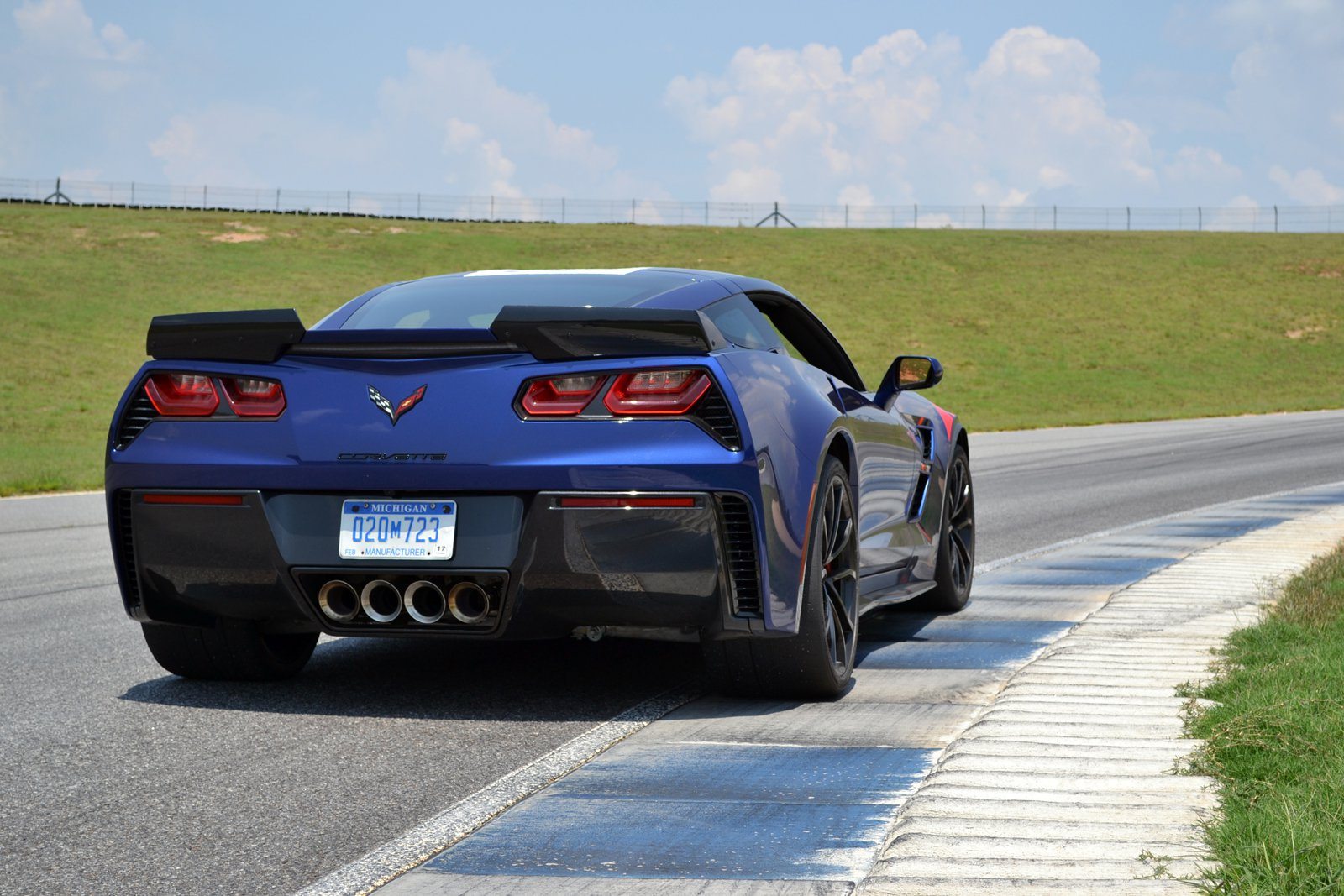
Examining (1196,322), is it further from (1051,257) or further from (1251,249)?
(1251,249)

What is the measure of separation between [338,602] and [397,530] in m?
0.34

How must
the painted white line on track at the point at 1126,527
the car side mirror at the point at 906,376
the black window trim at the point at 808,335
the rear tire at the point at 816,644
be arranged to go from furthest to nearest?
the painted white line on track at the point at 1126,527 < the car side mirror at the point at 906,376 < the black window trim at the point at 808,335 < the rear tire at the point at 816,644

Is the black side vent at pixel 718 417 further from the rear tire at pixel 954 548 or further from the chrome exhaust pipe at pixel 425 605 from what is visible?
the rear tire at pixel 954 548

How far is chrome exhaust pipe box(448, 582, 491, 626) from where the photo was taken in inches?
187

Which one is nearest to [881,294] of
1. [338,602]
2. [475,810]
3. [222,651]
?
[222,651]

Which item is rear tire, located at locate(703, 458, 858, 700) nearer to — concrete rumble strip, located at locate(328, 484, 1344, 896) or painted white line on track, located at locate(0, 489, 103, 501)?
concrete rumble strip, located at locate(328, 484, 1344, 896)

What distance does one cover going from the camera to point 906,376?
21.9 ft

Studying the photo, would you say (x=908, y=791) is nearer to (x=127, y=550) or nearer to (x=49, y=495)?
(x=127, y=550)

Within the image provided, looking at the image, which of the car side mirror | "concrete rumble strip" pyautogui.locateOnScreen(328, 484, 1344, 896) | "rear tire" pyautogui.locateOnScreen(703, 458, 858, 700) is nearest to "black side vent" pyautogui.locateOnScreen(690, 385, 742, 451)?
"rear tire" pyautogui.locateOnScreen(703, 458, 858, 700)

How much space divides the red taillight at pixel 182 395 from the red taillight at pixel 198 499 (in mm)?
255

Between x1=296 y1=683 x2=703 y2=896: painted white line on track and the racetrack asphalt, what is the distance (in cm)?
6

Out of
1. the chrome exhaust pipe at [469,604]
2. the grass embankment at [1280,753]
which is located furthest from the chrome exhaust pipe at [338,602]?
the grass embankment at [1280,753]

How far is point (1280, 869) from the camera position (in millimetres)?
2965

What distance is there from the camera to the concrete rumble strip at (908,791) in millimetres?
3271
